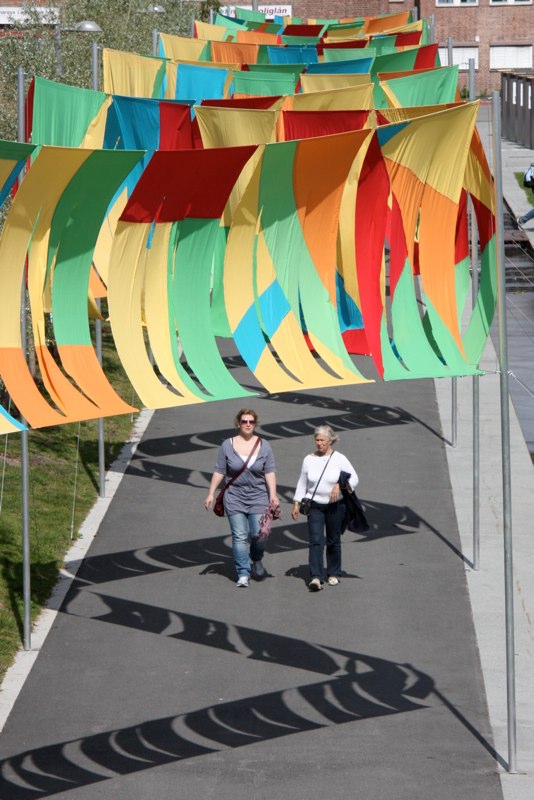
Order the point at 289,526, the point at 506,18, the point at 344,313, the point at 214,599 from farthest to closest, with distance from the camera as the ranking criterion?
the point at 506,18, the point at 289,526, the point at 214,599, the point at 344,313

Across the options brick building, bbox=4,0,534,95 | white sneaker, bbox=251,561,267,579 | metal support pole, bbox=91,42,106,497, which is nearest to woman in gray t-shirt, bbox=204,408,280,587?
white sneaker, bbox=251,561,267,579

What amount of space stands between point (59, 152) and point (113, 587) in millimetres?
4893

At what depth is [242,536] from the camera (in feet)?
41.6

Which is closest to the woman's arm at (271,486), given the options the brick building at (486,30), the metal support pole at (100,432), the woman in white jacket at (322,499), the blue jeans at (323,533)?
the woman in white jacket at (322,499)

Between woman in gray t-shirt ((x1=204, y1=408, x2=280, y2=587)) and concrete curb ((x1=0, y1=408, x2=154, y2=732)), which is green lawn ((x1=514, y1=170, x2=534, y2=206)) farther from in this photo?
woman in gray t-shirt ((x1=204, y1=408, x2=280, y2=587))

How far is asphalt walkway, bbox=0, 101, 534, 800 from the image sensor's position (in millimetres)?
9383

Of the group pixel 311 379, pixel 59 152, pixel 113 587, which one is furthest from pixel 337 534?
pixel 59 152

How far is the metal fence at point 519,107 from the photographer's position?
146 ft

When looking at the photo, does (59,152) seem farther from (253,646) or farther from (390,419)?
(390,419)

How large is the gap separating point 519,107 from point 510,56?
589 inches

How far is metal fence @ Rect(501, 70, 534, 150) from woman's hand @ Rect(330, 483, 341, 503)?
32625 mm

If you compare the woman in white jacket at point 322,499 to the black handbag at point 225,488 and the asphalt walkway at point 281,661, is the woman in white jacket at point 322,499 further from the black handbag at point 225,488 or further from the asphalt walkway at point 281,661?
the black handbag at point 225,488

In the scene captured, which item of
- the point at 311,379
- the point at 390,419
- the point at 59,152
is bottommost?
the point at 390,419

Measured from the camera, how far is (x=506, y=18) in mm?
60219
